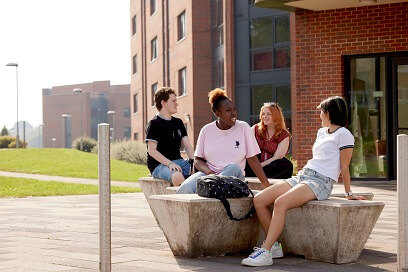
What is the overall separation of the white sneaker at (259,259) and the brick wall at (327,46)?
11.3 m

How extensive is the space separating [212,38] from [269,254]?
31.8 m

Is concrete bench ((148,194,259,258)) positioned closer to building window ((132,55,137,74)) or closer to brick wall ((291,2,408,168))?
brick wall ((291,2,408,168))

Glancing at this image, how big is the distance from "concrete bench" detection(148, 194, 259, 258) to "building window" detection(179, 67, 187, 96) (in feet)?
107

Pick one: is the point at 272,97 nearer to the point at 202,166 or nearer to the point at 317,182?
the point at 202,166

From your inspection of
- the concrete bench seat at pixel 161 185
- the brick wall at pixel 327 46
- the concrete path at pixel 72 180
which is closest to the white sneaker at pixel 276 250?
the concrete bench seat at pixel 161 185

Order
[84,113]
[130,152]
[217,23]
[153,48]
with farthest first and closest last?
[84,113] → [153,48] → [130,152] → [217,23]

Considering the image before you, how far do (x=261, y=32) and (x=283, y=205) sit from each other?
27601mm

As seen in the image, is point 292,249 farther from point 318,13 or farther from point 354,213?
point 318,13

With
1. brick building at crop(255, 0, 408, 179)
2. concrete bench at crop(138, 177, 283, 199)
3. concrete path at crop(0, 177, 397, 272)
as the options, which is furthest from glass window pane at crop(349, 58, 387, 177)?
concrete bench at crop(138, 177, 283, 199)

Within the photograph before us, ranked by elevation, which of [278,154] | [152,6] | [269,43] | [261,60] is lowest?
[278,154]

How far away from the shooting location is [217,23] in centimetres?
3759

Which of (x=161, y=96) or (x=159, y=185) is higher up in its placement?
(x=161, y=96)

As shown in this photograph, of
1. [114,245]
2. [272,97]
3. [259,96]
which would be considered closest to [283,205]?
[114,245]

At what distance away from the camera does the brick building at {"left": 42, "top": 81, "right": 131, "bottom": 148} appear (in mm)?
114375
